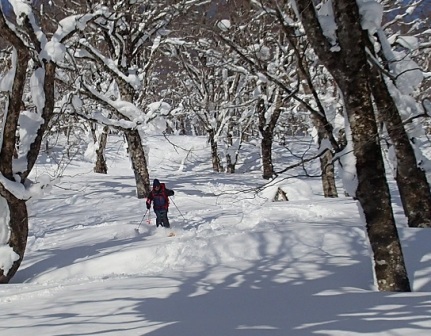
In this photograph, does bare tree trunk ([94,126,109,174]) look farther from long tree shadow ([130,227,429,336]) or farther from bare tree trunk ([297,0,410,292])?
bare tree trunk ([297,0,410,292])

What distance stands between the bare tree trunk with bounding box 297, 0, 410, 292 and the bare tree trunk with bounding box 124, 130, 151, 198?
9.19 metres

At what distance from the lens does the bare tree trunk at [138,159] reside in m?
13.2

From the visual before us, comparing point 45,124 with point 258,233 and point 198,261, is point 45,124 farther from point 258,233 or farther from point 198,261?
point 258,233

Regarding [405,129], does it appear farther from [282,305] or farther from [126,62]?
[126,62]

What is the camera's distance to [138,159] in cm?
1351

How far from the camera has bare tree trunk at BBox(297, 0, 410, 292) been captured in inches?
176

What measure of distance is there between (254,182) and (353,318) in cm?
1470

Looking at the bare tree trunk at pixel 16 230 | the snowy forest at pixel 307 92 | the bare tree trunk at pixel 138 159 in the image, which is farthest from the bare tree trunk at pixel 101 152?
the bare tree trunk at pixel 16 230

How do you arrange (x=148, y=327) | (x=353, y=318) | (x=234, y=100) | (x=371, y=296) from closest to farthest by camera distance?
(x=353, y=318) < (x=148, y=327) < (x=371, y=296) < (x=234, y=100)

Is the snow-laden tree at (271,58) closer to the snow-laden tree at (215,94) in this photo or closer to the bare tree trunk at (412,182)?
the bare tree trunk at (412,182)

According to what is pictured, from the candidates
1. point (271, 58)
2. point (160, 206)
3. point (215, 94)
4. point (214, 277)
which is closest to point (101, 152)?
point (215, 94)

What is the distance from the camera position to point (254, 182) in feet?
60.3

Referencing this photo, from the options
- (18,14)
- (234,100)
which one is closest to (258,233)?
(18,14)

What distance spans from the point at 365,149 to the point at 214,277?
2.63m
